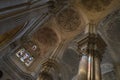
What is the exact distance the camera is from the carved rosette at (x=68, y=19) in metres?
12.9

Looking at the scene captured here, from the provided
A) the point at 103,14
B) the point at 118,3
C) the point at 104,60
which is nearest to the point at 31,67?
the point at 104,60

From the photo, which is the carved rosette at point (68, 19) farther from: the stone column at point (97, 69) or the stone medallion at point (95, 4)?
the stone column at point (97, 69)

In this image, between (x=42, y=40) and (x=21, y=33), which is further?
(x=42, y=40)

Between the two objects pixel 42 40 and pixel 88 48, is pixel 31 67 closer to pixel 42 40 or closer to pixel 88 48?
pixel 42 40

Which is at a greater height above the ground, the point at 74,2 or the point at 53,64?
the point at 74,2

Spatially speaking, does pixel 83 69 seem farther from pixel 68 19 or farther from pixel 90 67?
pixel 68 19

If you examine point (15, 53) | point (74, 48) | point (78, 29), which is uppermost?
point (78, 29)

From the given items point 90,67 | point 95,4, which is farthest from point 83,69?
point 95,4

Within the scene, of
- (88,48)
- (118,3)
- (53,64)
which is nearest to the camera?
(88,48)

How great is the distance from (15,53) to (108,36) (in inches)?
206

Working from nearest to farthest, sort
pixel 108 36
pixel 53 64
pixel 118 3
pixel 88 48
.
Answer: pixel 88 48, pixel 53 64, pixel 118 3, pixel 108 36

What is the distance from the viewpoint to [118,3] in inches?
464

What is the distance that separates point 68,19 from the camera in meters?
13.2

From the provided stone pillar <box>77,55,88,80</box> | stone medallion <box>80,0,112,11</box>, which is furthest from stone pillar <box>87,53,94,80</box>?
stone medallion <box>80,0,112,11</box>
